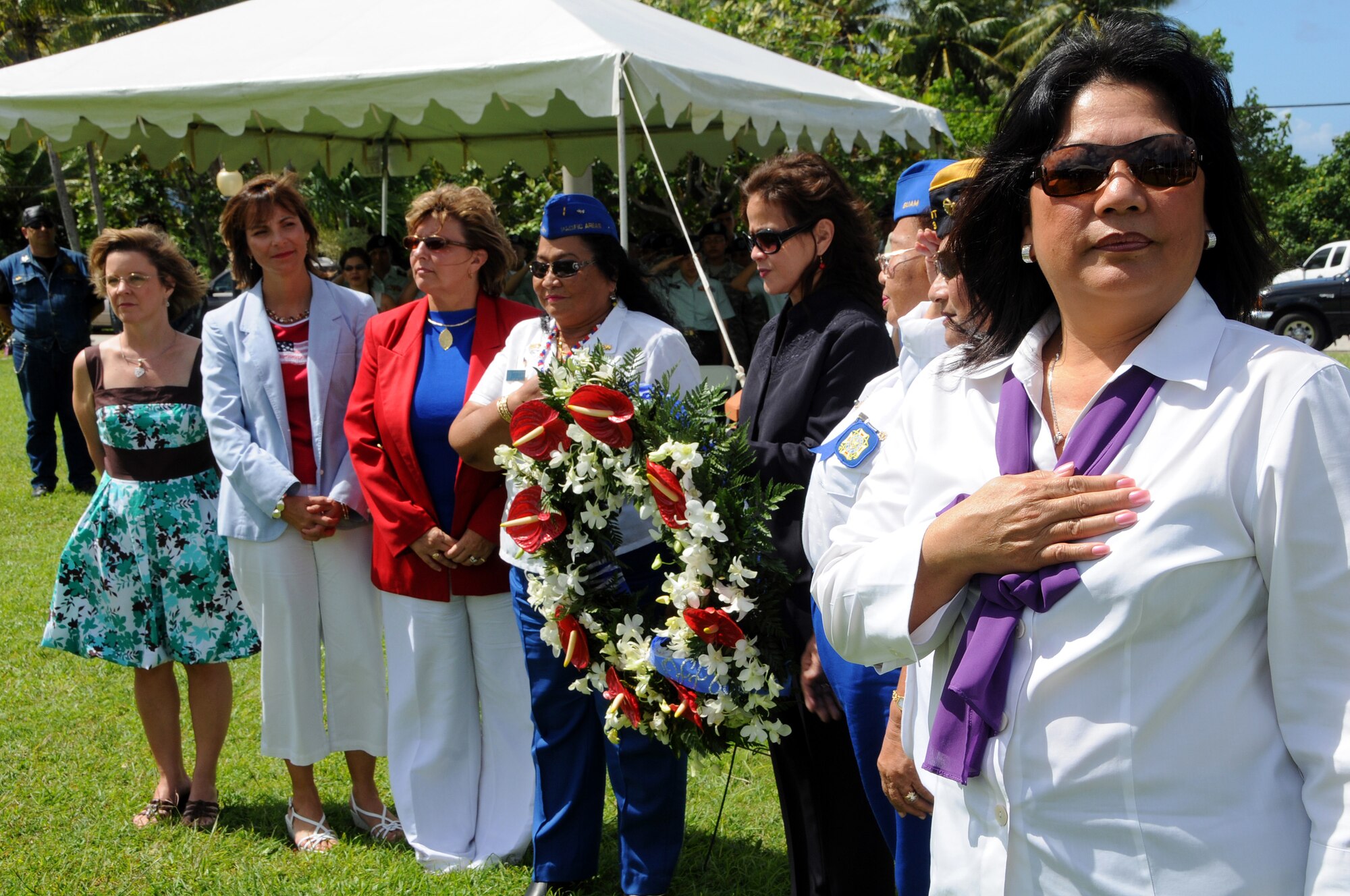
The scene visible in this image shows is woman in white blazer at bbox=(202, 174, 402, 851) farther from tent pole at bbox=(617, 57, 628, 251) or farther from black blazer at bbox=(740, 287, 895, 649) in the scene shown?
black blazer at bbox=(740, 287, 895, 649)

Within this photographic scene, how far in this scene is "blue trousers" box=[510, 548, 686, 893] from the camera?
133 inches

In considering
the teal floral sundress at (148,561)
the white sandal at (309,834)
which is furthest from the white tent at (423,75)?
the white sandal at (309,834)

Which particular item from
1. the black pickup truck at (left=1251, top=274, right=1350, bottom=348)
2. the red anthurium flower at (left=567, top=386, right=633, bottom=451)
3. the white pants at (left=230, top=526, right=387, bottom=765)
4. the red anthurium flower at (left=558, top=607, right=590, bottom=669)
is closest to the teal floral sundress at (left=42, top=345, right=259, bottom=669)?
A: the white pants at (left=230, top=526, right=387, bottom=765)

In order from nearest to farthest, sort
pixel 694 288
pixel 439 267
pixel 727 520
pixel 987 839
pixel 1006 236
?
pixel 987 839 → pixel 1006 236 → pixel 727 520 → pixel 439 267 → pixel 694 288

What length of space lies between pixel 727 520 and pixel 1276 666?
1578 millimetres

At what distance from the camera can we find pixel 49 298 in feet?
31.2

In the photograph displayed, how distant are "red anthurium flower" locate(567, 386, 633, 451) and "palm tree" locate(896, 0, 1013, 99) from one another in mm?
37181

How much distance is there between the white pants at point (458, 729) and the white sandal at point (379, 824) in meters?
0.18

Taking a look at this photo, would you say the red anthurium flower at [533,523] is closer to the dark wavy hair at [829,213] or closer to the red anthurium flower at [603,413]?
the red anthurium flower at [603,413]

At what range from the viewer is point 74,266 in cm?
965

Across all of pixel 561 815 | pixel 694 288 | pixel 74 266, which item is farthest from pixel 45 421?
pixel 561 815

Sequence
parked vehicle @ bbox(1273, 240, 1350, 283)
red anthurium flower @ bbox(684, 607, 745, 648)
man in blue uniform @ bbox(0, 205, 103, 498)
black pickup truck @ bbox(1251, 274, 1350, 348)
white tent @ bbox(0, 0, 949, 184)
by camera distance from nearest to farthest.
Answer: red anthurium flower @ bbox(684, 607, 745, 648), white tent @ bbox(0, 0, 949, 184), man in blue uniform @ bbox(0, 205, 103, 498), black pickup truck @ bbox(1251, 274, 1350, 348), parked vehicle @ bbox(1273, 240, 1350, 283)

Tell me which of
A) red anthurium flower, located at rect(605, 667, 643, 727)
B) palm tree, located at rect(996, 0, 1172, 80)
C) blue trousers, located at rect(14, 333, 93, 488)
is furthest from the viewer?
palm tree, located at rect(996, 0, 1172, 80)

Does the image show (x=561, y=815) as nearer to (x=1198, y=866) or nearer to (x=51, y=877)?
(x=51, y=877)
